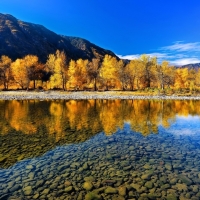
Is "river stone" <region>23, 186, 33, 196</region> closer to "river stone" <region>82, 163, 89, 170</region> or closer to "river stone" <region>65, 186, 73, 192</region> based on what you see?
"river stone" <region>65, 186, 73, 192</region>

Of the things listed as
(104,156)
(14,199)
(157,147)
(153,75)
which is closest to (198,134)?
(157,147)

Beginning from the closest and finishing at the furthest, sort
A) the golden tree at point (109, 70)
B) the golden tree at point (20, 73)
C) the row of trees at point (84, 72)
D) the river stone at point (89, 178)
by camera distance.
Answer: the river stone at point (89, 178) < the golden tree at point (20, 73) < the golden tree at point (109, 70) < the row of trees at point (84, 72)

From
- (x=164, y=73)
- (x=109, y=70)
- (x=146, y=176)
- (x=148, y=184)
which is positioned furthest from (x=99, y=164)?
(x=164, y=73)

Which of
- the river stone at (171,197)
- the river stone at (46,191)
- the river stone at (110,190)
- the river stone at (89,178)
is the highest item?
the river stone at (46,191)

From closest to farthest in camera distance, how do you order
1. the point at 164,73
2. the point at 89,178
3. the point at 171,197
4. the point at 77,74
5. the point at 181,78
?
the point at 171,197 → the point at 89,178 → the point at 77,74 → the point at 164,73 → the point at 181,78

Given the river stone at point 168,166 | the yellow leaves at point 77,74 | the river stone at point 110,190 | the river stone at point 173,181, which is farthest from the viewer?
the yellow leaves at point 77,74

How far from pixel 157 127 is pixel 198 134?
397 centimetres

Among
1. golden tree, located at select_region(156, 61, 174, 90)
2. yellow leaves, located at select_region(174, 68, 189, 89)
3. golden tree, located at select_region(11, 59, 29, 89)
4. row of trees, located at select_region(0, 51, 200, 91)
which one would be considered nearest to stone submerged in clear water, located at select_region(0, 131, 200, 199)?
row of trees, located at select_region(0, 51, 200, 91)

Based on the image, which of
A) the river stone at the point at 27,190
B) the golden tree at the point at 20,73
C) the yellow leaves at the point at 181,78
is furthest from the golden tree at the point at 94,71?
the river stone at the point at 27,190

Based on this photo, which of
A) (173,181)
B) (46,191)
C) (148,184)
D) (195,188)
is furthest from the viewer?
(173,181)

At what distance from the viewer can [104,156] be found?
12.1 m

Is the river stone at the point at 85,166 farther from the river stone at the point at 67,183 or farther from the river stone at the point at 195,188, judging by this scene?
the river stone at the point at 195,188

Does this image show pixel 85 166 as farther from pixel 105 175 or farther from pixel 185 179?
pixel 185 179

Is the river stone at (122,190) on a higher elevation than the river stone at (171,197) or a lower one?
higher
